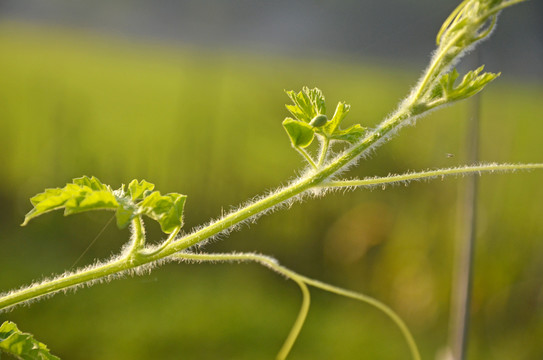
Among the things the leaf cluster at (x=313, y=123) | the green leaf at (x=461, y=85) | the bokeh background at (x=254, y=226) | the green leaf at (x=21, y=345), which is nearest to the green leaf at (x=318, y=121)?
the leaf cluster at (x=313, y=123)

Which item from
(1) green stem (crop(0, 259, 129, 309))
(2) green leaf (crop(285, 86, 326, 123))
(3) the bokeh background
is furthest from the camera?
(3) the bokeh background

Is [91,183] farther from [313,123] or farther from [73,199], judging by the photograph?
[313,123]

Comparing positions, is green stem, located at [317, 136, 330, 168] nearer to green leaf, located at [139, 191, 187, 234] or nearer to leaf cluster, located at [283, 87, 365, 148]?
leaf cluster, located at [283, 87, 365, 148]

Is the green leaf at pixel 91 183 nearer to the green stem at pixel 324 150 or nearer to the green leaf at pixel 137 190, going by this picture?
the green leaf at pixel 137 190

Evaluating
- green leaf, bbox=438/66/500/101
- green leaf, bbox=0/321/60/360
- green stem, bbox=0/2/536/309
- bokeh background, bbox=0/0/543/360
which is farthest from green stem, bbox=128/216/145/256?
bokeh background, bbox=0/0/543/360

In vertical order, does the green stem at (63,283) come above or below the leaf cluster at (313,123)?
below

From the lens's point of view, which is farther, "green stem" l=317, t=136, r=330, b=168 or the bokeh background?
the bokeh background

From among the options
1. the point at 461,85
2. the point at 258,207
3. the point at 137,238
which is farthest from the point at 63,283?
the point at 461,85
